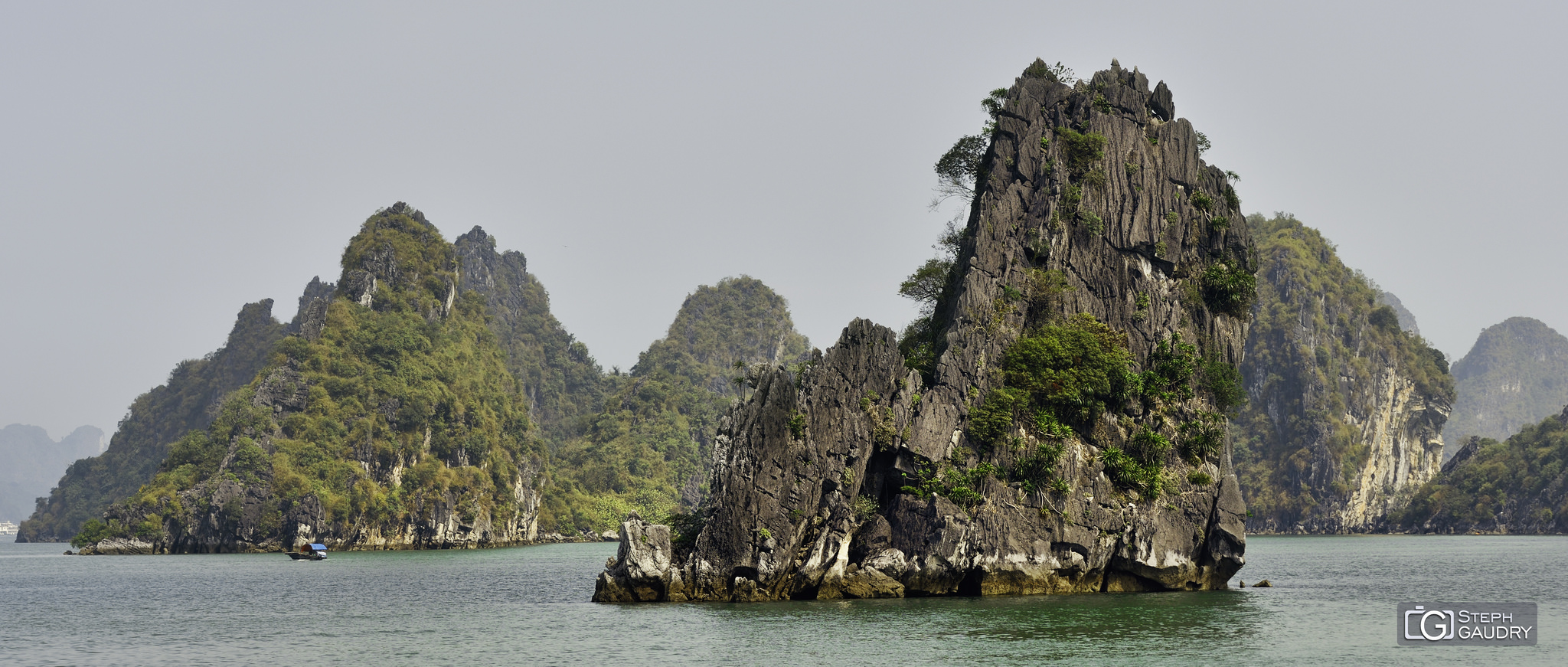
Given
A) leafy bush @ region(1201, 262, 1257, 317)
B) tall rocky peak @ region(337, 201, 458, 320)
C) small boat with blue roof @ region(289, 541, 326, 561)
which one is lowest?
small boat with blue roof @ region(289, 541, 326, 561)

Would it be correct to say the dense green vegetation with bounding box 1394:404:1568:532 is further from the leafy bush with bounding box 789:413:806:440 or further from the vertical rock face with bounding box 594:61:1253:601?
the leafy bush with bounding box 789:413:806:440

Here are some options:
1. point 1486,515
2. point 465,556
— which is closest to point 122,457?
point 465,556

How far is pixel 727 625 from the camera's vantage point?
35688 mm

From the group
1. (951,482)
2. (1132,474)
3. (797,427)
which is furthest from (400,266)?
(1132,474)

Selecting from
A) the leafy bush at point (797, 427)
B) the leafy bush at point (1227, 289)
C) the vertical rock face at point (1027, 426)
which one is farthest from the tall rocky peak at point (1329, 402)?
the leafy bush at point (797, 427)

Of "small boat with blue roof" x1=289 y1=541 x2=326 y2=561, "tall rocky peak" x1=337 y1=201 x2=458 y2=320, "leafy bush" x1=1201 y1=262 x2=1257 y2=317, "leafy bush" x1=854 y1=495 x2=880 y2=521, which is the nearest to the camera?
"leafy bush" x1=854 y1=495 x2=880 y2=521

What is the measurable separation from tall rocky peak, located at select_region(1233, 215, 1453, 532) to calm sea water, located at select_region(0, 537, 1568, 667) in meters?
96.4

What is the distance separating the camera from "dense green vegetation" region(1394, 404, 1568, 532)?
12325cm

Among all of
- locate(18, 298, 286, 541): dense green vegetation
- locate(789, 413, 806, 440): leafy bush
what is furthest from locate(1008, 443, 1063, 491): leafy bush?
locate(18, 298, 286, 541): dense green vegetation

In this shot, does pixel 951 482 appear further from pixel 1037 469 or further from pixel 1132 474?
pixel 1132 474

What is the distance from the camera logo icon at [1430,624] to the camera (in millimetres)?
32656

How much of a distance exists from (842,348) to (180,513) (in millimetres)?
72038

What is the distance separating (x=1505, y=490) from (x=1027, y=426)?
349 feet

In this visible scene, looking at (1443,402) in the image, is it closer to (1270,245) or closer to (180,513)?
(1270,245)
